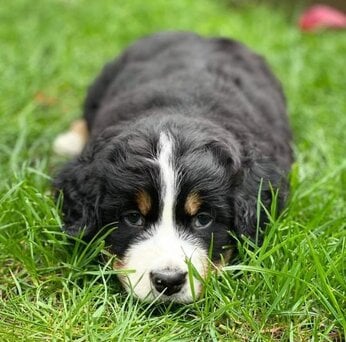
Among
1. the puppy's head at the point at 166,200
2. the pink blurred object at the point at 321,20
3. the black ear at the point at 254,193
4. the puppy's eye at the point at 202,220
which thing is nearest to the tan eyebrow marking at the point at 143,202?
the puppy's head at the point at 166,200

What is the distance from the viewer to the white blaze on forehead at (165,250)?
3.50 metres

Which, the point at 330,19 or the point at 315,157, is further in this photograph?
the point at 330,19

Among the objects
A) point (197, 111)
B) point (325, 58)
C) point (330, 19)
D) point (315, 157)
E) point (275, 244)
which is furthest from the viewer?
point (330, 19)

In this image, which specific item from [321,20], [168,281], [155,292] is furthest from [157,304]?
[321,20]

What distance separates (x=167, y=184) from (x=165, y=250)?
33cm

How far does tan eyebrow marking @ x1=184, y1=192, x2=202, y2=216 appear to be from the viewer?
3602 millimetres

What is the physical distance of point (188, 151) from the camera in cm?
370

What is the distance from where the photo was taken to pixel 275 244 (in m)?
3.82

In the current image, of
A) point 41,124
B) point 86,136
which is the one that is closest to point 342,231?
point 86,136

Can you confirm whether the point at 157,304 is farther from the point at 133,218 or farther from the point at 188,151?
the point at 188,151

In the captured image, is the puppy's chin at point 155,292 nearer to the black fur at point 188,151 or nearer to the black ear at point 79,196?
the black fur at point 188,151

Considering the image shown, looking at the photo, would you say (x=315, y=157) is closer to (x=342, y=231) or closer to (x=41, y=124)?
(x=342, y=231)

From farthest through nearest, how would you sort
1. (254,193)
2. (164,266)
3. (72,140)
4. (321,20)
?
(321,20) < (72,140) < (254,193) < (164,266)

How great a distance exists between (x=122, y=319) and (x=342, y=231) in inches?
53.8
